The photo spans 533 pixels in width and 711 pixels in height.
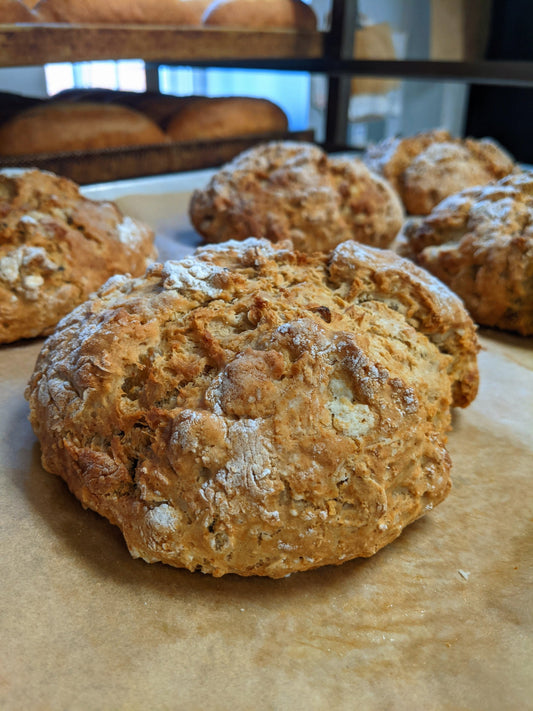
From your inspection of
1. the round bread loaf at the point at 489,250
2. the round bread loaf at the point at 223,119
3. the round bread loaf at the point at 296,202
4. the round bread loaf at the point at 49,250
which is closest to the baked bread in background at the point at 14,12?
the round bread loaf at the point at 49,250

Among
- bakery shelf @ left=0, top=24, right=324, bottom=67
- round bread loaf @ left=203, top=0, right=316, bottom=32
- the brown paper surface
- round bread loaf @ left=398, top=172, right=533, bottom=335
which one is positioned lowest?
the brown paper surface

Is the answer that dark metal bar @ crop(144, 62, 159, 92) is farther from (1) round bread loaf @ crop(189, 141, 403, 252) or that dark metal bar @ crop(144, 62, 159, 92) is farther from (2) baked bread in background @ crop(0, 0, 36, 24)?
(1) round bread loaf @ crop(189, 141, 403, 252)

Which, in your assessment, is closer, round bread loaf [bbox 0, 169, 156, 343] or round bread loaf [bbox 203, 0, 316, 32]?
round bread loaf [bbox 0, 169, 156, 343]

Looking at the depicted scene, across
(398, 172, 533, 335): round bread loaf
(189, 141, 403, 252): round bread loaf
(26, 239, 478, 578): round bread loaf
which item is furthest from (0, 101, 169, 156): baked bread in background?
(26, 239, 478, 578): round bread loaf

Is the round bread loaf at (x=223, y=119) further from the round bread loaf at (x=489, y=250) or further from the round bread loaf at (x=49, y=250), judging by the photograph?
the round bread loaf at (x=489, y=250)

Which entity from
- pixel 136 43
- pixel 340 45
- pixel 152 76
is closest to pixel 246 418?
pixel 136 43

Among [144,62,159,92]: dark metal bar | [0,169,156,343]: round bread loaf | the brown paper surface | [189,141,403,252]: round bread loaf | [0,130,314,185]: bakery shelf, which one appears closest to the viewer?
the brown paper surface
